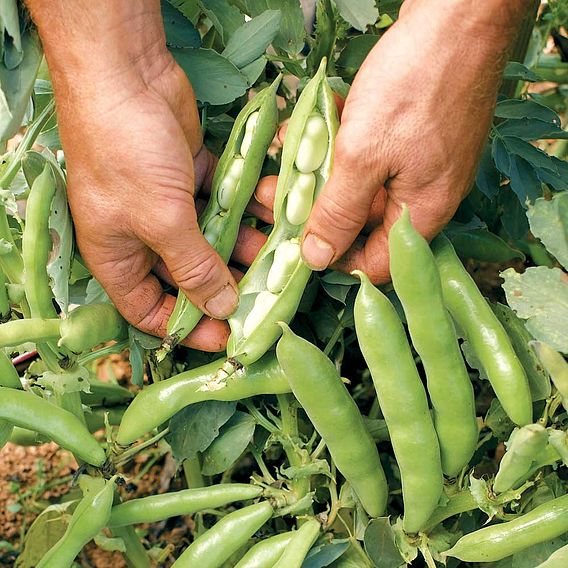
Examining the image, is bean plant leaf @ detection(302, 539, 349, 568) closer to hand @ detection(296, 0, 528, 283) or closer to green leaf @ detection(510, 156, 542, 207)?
hand @ detection(296, 0, 528, 283)

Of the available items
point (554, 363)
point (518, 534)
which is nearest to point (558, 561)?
point (518, 534)

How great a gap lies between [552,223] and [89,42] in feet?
2.59

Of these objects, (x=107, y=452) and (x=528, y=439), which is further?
(x=107, y=452)

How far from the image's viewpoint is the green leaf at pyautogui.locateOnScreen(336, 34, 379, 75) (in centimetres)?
155

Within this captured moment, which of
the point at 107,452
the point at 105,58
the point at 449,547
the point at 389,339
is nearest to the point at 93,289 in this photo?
the point at 107,452

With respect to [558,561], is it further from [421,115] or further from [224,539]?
[421,115]

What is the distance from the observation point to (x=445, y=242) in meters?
1.38

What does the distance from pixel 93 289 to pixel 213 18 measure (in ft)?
1.86

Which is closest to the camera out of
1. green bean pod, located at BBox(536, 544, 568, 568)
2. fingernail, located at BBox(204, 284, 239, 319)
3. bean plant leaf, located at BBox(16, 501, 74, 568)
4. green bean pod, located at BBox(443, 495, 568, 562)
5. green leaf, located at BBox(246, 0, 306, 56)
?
green bean pod, located at BBox(536, 544, 568, 568)

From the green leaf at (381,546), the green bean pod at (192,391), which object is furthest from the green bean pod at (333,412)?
the green bean pod at (192,391)

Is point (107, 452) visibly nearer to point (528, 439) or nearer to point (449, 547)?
point (449, 547)

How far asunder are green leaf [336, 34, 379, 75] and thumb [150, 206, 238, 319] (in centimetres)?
48

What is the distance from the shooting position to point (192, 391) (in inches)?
56.5

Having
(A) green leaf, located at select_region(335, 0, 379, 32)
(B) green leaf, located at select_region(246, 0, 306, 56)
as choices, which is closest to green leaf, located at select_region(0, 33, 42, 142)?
(B) green leaf, located at select_region(246, 0, 306, 56)
